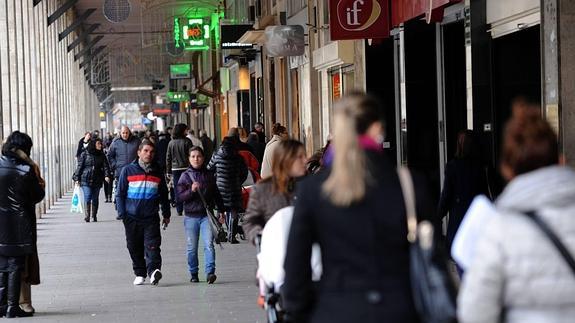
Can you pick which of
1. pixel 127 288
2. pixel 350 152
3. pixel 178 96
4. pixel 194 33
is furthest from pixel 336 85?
pixel 178 96

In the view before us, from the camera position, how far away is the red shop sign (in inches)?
689

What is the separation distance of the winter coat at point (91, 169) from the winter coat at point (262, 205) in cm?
1805

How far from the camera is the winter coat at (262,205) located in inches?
319

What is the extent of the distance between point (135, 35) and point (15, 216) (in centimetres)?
6522

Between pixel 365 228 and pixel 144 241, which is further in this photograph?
pixel 144 241

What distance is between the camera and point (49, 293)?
1392 centimetres

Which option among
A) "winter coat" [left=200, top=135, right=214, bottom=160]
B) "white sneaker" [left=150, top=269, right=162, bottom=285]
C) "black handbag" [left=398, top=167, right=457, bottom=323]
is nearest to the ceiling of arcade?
"winter coat" [left=200, top=135, right=214, bottom=160]

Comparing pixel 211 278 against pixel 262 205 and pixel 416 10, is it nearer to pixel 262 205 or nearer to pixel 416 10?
pixel 416 10

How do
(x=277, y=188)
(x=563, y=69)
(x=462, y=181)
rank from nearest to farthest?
(x=277, y=188), (x=563, y=69), (x=462, y=181)

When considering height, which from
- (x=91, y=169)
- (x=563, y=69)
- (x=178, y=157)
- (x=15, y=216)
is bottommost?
(x=91, y=169)

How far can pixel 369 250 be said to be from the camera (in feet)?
16.0

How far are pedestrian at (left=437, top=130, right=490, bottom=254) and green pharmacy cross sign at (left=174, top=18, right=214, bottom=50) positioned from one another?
35113 millimetres

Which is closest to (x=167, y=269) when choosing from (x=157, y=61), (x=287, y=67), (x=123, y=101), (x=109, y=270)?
(x=109, y=270)

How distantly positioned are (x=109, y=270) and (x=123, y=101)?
13221 centimetres
